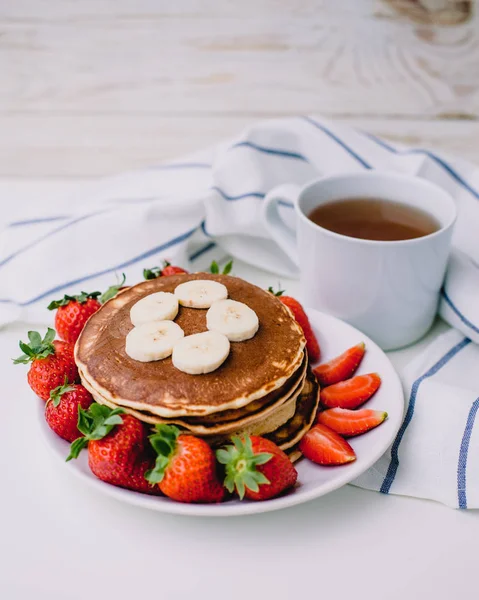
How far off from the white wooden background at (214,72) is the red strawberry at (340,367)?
1.32 meters

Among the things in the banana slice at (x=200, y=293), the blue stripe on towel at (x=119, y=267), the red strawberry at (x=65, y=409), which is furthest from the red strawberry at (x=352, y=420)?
the blue stripe on towel at (x=119, y=267)

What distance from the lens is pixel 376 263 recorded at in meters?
1.24

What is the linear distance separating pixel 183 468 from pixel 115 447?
9 centimetres

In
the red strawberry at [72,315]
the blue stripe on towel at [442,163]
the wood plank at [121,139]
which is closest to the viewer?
the red strawberry at [72,315]

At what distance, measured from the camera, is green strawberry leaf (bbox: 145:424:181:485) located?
923 mm

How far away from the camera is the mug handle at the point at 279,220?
1451 mm

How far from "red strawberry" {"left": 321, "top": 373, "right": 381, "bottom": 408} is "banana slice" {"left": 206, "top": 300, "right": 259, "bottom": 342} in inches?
6.3

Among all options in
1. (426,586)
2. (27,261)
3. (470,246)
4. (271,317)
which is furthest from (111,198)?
(426,586)

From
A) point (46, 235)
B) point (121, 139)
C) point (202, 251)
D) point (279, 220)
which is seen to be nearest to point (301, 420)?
point (279, 220)

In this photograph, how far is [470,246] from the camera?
58.3 inches

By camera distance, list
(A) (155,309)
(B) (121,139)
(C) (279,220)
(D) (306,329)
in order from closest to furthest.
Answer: (A) (155,309)
(D) (306,329)
(C) (279,220)
(B) (121,139)

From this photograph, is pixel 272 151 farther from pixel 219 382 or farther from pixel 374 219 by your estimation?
pixel 219 382

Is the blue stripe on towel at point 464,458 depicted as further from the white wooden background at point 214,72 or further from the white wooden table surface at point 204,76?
the white wooden background at point 214,72

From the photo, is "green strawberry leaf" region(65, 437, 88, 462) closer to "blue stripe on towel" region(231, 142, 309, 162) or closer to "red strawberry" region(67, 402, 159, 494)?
"red strawberry" region(67, 402, 159, 494)
